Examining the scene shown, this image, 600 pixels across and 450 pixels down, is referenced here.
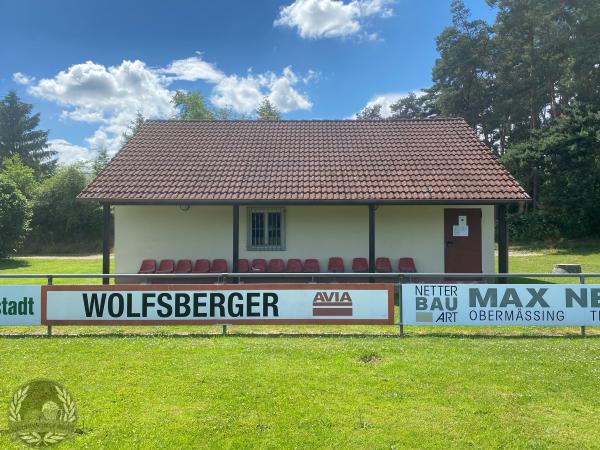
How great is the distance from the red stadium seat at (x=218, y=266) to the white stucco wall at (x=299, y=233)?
0.32m

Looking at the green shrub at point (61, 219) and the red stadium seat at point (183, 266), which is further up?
the green shrub at point (61, 219)

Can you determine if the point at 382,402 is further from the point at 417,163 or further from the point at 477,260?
the point at 417,163

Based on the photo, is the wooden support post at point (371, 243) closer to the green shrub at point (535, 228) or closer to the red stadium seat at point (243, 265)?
the red stadium seat at point (243, 265)

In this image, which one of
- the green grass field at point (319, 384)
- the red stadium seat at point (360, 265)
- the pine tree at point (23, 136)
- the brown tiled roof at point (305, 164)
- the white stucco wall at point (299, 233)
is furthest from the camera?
the pine tree at point (23, 136)

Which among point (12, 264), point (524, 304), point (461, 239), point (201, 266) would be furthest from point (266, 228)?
point (12, 264)

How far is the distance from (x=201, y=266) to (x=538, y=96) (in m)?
35.3

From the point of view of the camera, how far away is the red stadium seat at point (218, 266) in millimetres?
12594

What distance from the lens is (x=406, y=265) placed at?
492 inches

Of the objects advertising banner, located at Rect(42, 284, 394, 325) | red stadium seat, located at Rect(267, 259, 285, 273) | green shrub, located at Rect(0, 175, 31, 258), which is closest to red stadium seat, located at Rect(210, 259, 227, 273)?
red stadium seat, located at Rect(267, 259, 285, 273)

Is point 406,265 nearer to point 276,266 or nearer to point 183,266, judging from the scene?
point 276,266

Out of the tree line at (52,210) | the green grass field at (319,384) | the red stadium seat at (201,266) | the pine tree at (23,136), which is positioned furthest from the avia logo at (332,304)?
the pine tree at (23,136)

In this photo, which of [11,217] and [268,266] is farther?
[11,217]

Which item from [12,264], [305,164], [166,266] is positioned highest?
[305,164]

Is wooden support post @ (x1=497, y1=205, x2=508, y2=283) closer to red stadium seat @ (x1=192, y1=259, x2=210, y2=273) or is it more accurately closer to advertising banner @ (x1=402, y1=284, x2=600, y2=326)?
advertising banner @ (x1=402, y1=284, x2=600, y2=326)
